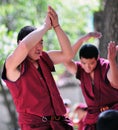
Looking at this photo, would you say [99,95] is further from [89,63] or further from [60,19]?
[60,19]

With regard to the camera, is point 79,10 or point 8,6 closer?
point 79,10

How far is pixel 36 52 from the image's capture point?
343 cm

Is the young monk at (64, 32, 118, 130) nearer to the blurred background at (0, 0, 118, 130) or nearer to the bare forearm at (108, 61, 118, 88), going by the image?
the bare forearm at (108, 61, 118, 88)

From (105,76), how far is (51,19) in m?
→ 0.70

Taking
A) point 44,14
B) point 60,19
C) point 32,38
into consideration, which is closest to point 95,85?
point 32,38

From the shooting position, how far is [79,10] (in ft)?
23.7

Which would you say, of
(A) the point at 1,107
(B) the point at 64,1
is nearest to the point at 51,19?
(B) the point at 64,1

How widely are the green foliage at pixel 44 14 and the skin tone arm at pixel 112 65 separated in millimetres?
2402

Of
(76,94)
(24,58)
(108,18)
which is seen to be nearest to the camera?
(24,58)

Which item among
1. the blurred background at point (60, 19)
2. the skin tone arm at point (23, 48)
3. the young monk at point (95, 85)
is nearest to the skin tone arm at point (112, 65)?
the young monk at point (95, 85)

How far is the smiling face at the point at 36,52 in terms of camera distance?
3.41 m

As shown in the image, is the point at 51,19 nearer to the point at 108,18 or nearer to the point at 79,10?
the point at 108,18

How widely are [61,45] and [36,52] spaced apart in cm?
22

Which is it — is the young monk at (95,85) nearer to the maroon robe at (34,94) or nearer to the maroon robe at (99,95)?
the maroon robe at (99,95)
